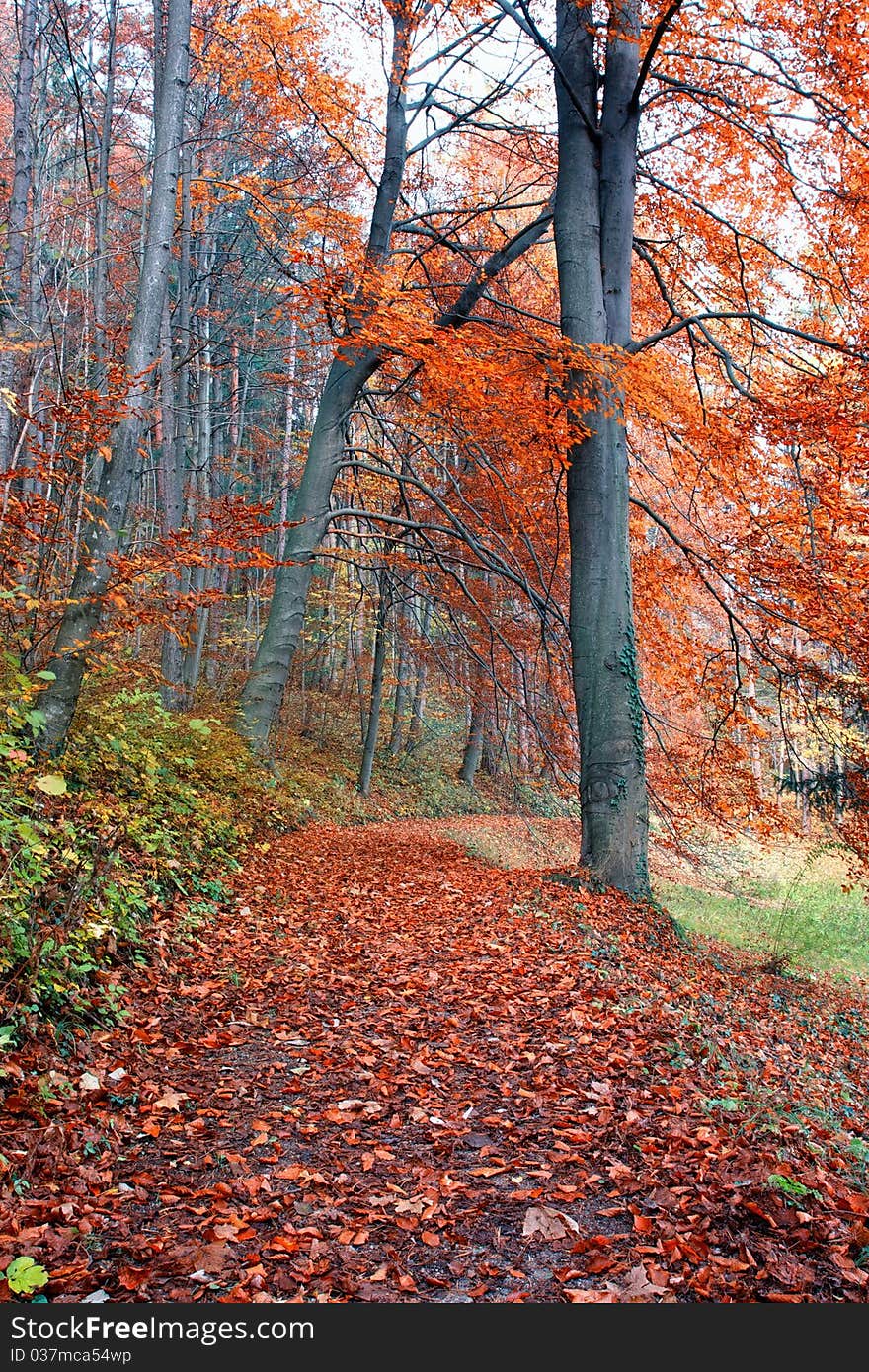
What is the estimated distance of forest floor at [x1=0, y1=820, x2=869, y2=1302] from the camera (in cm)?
257

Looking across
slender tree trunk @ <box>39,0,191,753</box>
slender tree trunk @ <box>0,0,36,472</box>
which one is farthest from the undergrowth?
slender tree trunk @ <box>0,0,36,472</box>

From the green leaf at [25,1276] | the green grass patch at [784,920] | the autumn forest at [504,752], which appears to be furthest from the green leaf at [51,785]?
the green grass patch at [784,920]

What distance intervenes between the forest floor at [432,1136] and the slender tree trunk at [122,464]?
196 centimetres

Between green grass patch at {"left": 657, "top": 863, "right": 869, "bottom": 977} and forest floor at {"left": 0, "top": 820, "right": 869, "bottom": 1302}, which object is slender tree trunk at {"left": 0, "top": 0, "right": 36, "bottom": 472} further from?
green grass patch at {"left": 657, "top": 863, "right": 869, "bottom": 977}

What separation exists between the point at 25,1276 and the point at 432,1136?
1.59 metres

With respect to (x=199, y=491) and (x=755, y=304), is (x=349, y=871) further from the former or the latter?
(x=199, y=491)

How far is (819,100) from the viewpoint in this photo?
792 centimetres

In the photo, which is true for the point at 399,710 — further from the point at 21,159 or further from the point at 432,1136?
the point at 432,1136

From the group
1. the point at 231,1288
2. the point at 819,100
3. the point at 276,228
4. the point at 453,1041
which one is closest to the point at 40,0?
the point at 276,228

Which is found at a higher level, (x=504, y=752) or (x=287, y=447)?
(x=287, y=447)

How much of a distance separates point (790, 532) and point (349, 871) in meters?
5.91

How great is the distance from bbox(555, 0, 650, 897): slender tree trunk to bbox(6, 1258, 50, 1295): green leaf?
231 inches

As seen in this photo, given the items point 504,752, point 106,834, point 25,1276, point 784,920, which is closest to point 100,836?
point 106,834

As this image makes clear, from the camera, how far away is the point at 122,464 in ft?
21.4
